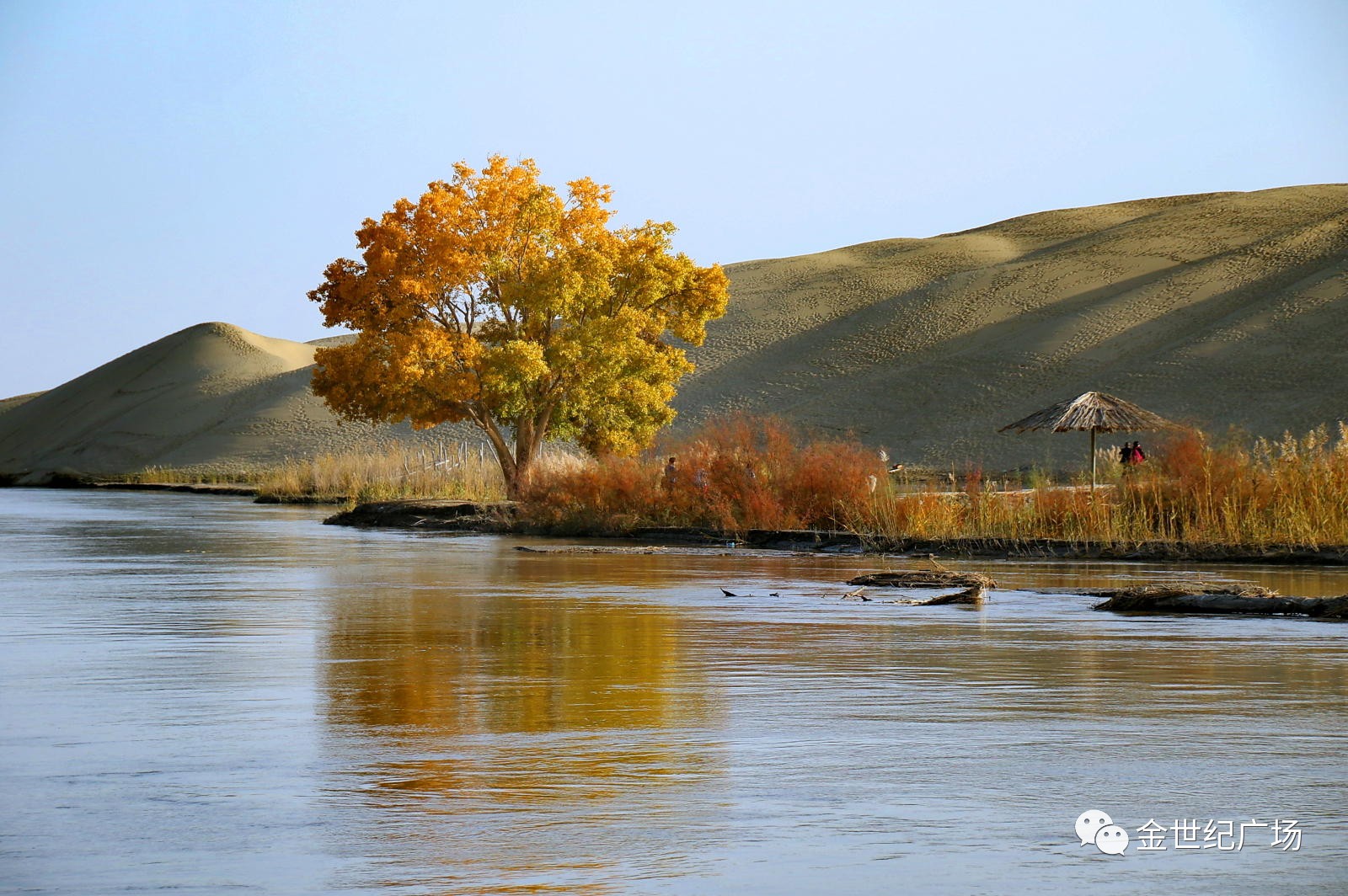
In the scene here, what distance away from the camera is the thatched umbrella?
42.1 metres

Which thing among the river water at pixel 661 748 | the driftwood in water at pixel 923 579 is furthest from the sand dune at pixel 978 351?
the river water at pixel 661 748

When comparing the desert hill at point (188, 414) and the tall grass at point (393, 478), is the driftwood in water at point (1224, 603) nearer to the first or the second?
the tall grass at point (393, 478)

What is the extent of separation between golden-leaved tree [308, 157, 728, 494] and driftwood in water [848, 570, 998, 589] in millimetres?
20494

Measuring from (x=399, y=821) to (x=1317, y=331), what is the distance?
3388 inches

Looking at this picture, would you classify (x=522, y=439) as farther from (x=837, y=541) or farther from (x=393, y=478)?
(x=837, y=541)

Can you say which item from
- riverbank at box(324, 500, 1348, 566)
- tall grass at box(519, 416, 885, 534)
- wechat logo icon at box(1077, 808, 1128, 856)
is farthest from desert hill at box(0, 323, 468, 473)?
wechat logo icon at box(1077, 808, 1128, 856)

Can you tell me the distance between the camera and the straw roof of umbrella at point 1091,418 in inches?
1657

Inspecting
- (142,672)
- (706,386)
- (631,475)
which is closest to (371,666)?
(142,672)

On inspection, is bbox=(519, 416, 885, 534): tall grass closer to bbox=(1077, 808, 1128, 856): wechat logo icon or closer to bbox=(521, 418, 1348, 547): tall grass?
bbox=(521, 418, 1348, 547): tall grass

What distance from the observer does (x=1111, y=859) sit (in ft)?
18.0

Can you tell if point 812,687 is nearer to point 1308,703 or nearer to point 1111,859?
point 1308,703

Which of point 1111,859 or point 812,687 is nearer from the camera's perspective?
point 1111,859

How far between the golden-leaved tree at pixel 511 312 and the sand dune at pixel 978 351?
2707 centimetres

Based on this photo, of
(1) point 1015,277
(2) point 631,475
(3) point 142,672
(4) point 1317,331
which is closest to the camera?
(3) point 142,672
